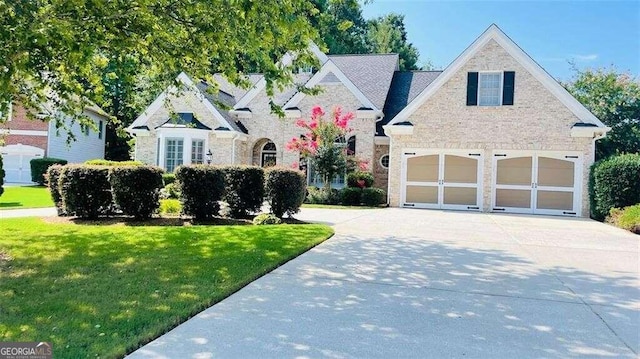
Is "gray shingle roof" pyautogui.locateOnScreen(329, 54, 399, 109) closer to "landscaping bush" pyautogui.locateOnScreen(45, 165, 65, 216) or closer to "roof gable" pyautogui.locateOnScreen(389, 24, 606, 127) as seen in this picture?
"roof gable" pyautogui.locateOnScreen(389, 24, 606, 127)

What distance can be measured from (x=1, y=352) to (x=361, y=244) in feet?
19.1

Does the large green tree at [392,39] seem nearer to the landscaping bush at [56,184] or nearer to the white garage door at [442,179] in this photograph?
the white garage door at [442,179]

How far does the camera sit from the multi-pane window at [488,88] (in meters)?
17.3

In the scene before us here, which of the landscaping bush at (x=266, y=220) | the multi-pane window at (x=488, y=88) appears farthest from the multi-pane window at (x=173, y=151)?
the multi-pane window at (x=488, y=88)

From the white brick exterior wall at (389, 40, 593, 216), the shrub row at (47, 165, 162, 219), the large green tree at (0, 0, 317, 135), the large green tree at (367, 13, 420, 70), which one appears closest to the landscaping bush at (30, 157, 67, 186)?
the shrub row at (47, 165, 162, 219)

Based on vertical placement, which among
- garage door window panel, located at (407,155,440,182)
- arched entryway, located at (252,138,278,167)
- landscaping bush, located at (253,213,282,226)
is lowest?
landscaping bush, located at (253,213,282,226)

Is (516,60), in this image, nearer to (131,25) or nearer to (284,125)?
(284,125)

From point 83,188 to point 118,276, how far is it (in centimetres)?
648

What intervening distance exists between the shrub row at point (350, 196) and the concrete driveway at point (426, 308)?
10.5 metres

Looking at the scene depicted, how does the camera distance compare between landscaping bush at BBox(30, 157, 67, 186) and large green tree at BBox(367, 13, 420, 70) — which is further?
large green tree at BBox(367, 13, 420, 70)

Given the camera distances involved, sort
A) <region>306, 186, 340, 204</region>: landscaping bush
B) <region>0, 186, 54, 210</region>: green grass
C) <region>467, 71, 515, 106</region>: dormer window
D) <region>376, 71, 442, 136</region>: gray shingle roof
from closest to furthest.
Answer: <region>0, 186, 54, 210</region>: green grass, <region>467, 71, 515, 106</region>: dormer window, <region>306, 186, 340, 204</region>: landscaping bush, <region>376, 71, 442, 136</region>: gray shingle roof

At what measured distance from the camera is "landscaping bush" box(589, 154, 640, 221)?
13.5 meters

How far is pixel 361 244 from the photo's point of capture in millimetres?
7906

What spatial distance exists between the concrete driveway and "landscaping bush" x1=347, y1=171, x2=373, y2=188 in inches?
439
